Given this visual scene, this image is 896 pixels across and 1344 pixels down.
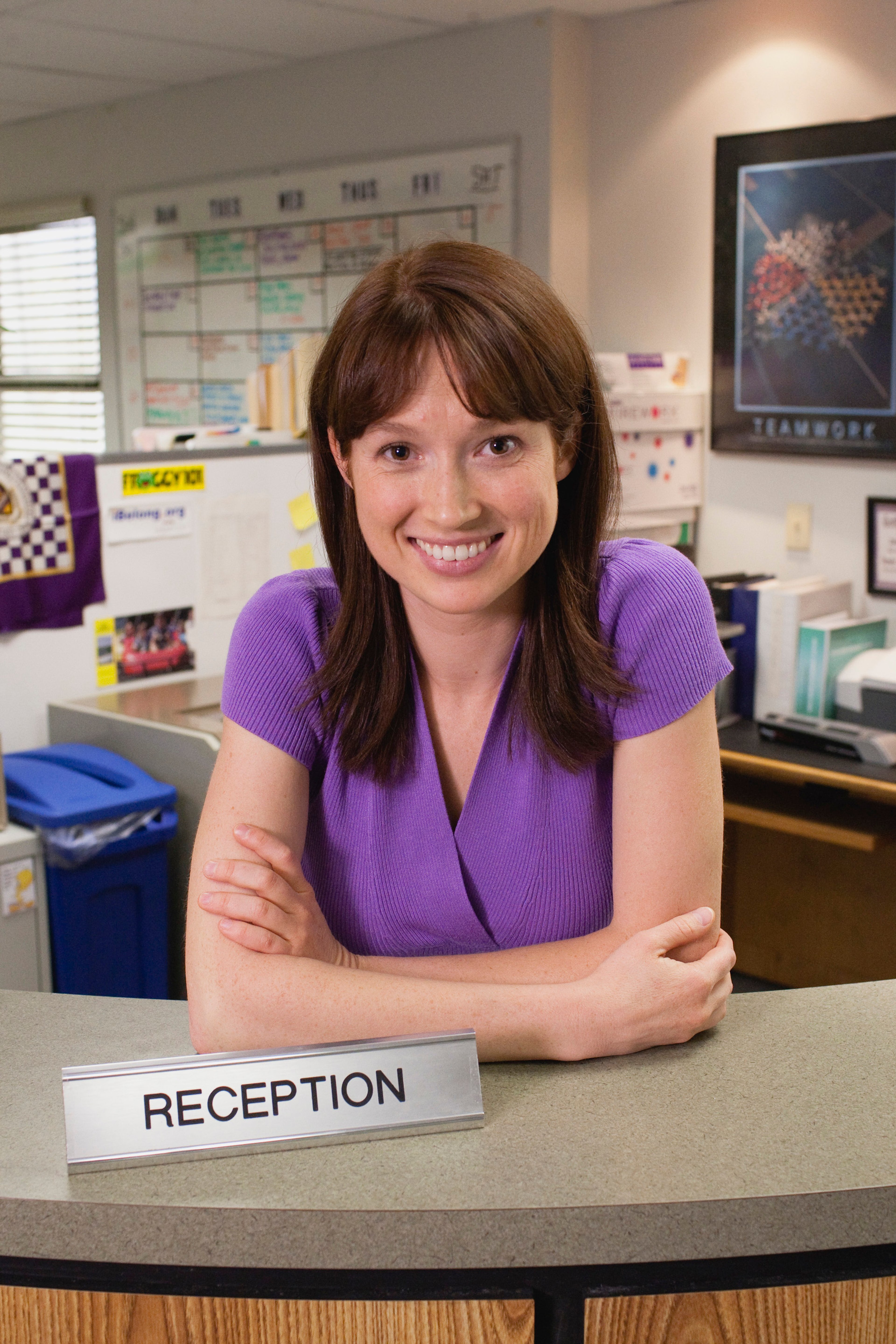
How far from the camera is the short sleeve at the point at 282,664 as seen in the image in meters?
1.21

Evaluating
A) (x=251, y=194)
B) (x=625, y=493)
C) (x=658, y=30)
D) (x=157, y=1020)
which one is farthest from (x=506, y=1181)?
(x=251, y=194)

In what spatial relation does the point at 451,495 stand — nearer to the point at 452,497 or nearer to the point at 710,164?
the point at 452,497

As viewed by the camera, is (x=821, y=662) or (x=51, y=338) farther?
(x=51, y=338)

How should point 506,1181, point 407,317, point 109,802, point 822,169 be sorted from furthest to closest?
point 822,169 → point 109,802 → point 407,317 → point 506,1181

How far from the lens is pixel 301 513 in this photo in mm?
3293

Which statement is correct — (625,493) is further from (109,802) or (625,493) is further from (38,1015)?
(38,1015)

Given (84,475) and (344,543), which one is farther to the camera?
(84,475)

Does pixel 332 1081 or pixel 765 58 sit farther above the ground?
pixel 765 58

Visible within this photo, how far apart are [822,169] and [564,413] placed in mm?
2542

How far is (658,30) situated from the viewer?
367cm

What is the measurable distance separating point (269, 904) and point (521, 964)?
0.23 meters

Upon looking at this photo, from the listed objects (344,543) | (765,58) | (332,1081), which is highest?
(765,58)

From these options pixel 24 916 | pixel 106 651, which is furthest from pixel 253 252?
pixel 24 916

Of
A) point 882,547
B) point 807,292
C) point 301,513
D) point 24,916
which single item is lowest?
point 24,916
